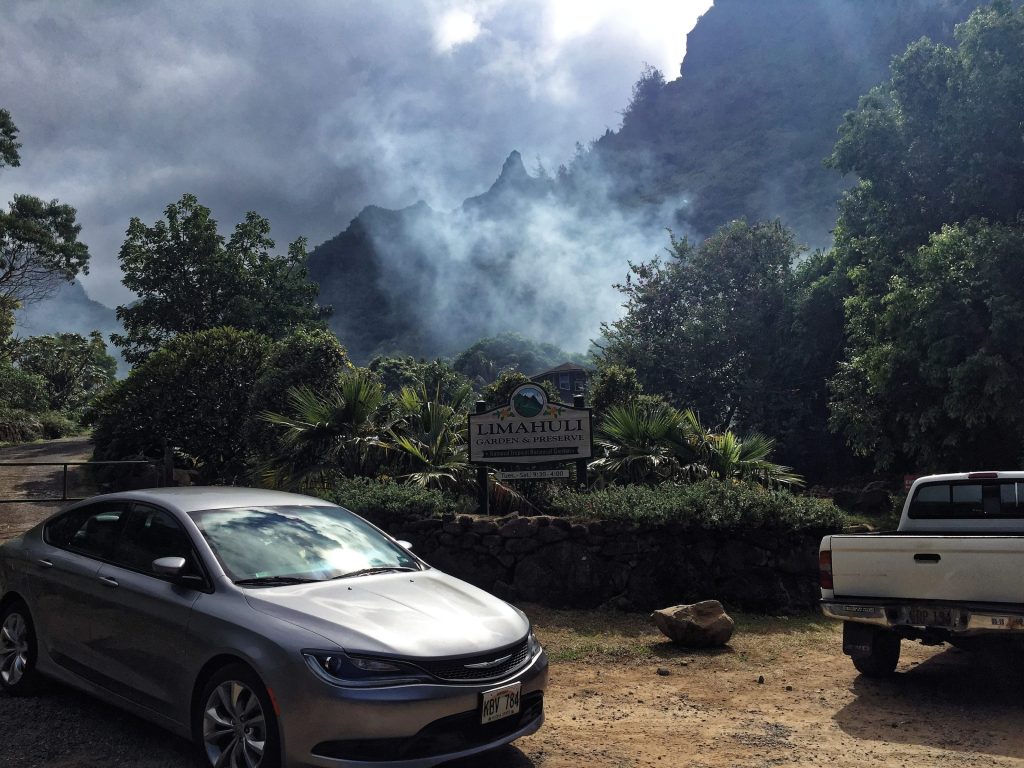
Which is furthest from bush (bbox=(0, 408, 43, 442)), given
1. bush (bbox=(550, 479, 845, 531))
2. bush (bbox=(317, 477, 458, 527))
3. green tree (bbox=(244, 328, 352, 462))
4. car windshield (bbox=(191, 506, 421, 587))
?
car windshield (bbox=(191, 506, 421, 587))

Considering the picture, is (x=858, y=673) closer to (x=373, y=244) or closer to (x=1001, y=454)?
(x=1001, y=454)

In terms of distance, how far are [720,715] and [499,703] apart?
225 cm

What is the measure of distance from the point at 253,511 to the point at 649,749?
9.13 feet

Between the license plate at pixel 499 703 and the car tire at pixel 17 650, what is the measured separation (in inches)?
124

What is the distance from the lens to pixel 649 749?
4.94 metres

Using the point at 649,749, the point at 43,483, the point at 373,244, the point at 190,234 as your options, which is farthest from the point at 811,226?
the point at 649,749

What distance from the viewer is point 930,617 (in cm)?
588

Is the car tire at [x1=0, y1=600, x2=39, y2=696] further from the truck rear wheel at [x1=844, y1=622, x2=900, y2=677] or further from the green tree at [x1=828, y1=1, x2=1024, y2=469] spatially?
the green tree at [x1=828, y1=1, x2=1024, y2=469]

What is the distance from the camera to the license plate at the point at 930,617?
5805 millimetres

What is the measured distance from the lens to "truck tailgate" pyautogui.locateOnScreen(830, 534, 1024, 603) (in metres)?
5.63

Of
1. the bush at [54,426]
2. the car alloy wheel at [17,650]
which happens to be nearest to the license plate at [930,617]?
the car alloy wheel at [17,650]

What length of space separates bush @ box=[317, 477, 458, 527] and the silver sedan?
4.37m

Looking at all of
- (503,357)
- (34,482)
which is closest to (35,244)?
(34,482)

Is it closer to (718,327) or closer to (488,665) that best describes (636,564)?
(488,665)
